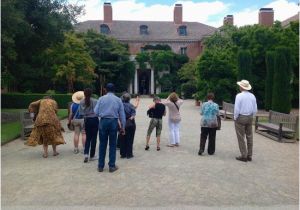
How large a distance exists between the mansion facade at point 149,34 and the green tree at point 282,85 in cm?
4068

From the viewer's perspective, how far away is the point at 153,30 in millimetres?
70500

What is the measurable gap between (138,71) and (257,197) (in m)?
60.6

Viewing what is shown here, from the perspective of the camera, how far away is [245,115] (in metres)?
10.7

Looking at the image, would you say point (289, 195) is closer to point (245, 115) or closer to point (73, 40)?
point (245, 115)

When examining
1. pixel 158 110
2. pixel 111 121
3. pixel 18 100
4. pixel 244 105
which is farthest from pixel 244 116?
pixel 18 100

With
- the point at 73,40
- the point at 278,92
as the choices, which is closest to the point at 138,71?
the point at 73,40

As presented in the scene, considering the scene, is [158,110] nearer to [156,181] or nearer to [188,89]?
[156,181]

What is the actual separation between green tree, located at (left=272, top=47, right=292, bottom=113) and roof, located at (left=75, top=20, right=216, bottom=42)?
4349 centimetres

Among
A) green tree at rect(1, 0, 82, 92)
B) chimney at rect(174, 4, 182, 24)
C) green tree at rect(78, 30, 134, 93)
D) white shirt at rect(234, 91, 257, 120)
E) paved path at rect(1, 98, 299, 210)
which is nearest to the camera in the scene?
paved path at rect(1, 98, 299, 210)

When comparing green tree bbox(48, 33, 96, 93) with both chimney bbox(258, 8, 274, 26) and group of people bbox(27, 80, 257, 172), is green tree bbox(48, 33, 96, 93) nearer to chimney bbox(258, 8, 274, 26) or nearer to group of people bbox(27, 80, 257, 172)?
chimney bbox(258, 8, 274, 26)

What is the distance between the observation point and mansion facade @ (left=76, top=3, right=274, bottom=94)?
68188 mm

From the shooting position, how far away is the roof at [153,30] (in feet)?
224

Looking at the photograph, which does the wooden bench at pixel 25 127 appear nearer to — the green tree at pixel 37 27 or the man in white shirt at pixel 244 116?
the green tree at pixel 37 27

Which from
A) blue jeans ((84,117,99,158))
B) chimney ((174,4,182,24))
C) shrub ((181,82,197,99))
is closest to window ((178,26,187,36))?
chimney ((174,4,182,24))
